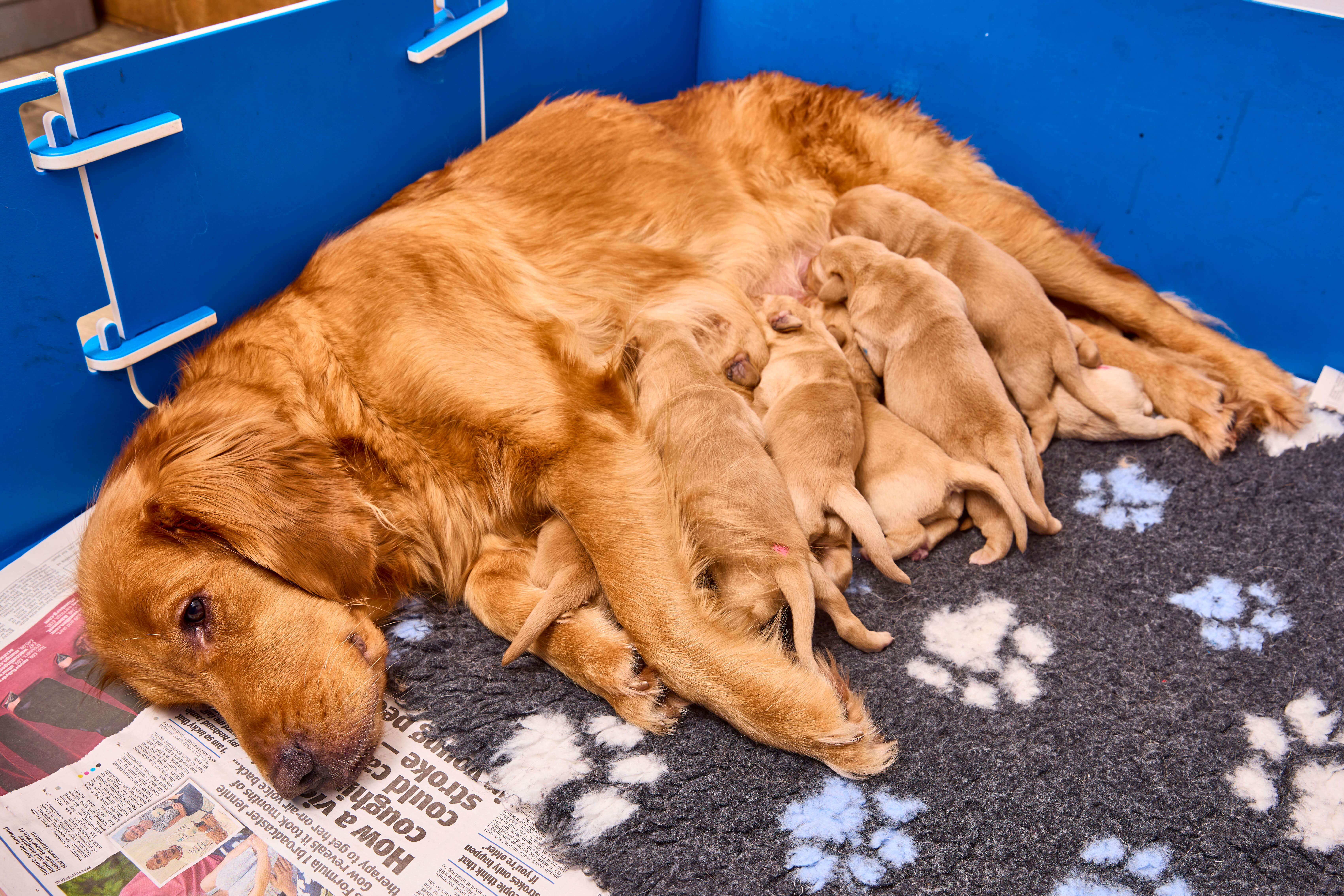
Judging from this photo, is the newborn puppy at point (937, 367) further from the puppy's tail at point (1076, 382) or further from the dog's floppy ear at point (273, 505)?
the dog's floppy ear at point (273, 505)

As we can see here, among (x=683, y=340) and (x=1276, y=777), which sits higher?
(x=683, y=340)

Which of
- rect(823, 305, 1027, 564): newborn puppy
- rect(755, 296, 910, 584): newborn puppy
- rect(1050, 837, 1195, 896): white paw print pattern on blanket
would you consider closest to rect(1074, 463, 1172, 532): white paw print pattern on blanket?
rect(823, 305, 1027, 564): newborn puppy

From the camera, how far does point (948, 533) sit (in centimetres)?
201

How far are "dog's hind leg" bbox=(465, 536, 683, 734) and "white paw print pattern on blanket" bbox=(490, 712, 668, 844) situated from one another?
0.05m

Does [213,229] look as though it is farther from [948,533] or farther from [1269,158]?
[1269,158]

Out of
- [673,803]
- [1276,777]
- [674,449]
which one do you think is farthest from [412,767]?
[1276,777]

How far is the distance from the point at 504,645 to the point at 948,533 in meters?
1.01

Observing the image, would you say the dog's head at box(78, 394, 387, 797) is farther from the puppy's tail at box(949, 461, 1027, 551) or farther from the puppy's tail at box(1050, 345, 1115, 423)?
the puppy's tail at box(1050, 345, 1115, 423)

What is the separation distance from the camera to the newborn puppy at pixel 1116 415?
7.31 ft

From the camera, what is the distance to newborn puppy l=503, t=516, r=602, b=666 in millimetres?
1675

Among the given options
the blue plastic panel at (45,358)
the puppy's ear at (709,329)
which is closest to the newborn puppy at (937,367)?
the puppy's ear at (709,329)

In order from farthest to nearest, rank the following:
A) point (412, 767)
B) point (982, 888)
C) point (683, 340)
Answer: point (683, 340), point (412, 767), point (982, 888)

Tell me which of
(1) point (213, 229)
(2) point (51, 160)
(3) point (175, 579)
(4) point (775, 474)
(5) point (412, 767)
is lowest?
(5) point (412, 767)

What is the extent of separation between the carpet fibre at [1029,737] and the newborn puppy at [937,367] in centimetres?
24
